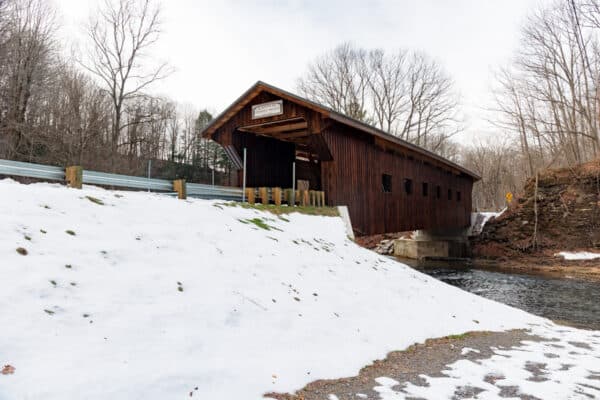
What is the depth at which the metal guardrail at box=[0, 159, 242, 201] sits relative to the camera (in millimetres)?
5676

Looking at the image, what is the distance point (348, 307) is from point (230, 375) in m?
2.45

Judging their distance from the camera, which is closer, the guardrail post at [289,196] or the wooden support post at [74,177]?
the wooden support post at [74,177]

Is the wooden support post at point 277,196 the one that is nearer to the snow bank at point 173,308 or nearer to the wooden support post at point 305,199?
the wooden support post at point 305,199

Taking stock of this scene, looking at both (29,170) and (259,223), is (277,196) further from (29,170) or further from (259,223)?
(29,170)

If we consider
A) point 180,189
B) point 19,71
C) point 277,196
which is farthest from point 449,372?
point 19,71

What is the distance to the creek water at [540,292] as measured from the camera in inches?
360

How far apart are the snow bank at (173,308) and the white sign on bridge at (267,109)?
581cm

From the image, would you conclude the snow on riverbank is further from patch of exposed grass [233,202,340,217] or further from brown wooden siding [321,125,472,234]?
brown wooden siding [321,125,472,234]

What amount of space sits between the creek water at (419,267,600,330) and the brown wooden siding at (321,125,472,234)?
3.12 meters

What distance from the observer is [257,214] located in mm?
8133

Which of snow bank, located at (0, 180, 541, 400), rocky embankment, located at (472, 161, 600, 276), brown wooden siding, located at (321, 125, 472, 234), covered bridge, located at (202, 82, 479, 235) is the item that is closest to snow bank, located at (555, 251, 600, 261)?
rocky embankment, located at (472, 161, 600, 276)

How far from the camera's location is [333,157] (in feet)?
36.8

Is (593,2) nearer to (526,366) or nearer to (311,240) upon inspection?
(311,240)

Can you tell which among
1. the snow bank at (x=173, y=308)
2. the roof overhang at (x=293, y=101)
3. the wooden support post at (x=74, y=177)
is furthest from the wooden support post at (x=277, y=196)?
the wooden support post at (x=74, y=177)
